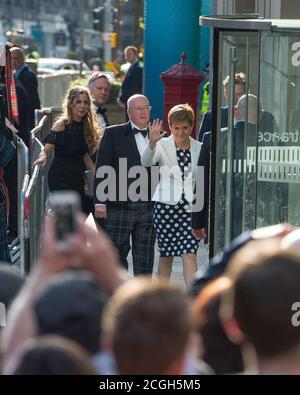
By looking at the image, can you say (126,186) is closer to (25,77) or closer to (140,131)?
(140,131)

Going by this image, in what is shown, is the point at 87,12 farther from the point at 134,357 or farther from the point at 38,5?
the point at 134,357

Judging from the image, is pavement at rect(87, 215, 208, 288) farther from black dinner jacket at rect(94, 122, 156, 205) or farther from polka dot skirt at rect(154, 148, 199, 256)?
polka dot skirt at rect(154, 148, 199, 256)

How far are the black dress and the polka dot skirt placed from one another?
2.50ft

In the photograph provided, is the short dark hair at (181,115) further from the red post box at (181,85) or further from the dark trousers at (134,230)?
the red post box at (181,85)

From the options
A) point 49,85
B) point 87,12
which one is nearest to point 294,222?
point 49,85

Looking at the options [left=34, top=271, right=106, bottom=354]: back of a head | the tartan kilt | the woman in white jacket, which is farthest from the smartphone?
the woman in white jacket

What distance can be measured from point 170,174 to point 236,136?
4.46 ft

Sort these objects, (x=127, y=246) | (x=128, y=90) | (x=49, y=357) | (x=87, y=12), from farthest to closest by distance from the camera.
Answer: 1. (x=87, y=12)
2. (x=128, y=90)
3. (x=127, y=246)
4. (x=49, y=357)

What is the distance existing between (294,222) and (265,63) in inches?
39.4

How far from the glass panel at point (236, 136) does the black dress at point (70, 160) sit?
6.69ft

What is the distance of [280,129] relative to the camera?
8.09 m

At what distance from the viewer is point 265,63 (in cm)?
802

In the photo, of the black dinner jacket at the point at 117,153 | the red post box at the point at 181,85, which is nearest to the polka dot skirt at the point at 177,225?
the black dinner jacket at the point at 117,153

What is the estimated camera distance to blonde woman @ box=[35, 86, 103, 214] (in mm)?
10164
